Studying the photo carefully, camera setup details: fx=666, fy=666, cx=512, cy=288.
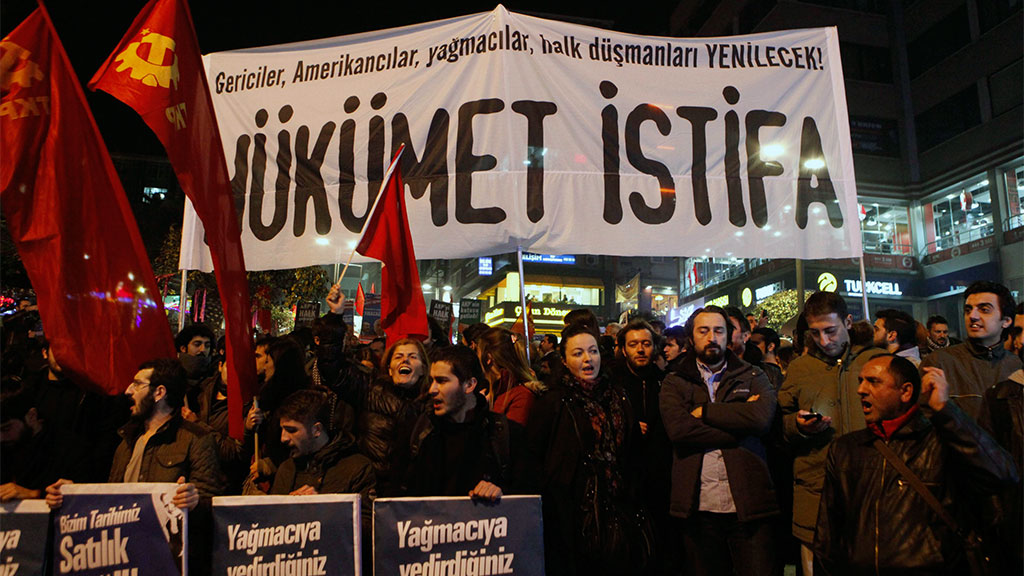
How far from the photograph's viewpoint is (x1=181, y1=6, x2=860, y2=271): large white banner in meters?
5.99

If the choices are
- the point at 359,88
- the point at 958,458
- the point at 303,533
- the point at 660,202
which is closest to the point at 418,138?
the point at 359,88

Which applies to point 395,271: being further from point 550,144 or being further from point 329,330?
point 550,144

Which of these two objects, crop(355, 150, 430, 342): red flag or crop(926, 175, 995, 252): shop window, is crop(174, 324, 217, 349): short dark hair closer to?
crop(355, 150, 430, 342): red flag

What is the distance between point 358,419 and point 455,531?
1615 millimetres

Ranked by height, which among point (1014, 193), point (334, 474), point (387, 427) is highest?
point (1014, 193)

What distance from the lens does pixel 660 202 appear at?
19.9ft

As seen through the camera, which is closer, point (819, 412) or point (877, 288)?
point (819, 412)

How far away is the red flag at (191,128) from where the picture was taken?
12.4ft

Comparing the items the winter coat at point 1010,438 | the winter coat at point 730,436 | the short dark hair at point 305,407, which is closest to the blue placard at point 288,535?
the short dark hair at point 305,407

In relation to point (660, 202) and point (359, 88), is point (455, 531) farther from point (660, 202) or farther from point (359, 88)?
point (359, 88)

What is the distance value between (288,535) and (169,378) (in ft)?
4.58

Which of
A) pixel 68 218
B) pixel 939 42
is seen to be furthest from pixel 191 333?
pixel 939 42

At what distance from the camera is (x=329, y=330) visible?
198 inches

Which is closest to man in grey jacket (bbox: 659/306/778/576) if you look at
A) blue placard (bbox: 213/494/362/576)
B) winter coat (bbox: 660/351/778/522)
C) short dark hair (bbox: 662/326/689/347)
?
winter coat (bbox: 660/351/778/522)
